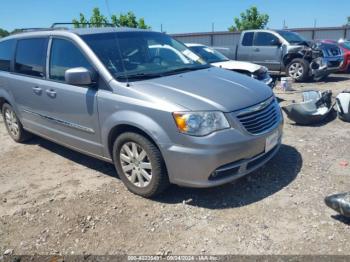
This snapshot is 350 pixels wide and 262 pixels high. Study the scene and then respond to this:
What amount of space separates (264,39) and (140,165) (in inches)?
398

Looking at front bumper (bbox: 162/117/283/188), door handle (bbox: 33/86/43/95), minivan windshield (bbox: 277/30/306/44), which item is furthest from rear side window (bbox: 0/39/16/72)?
minivan windshield (bbox: 277/30/306/44)

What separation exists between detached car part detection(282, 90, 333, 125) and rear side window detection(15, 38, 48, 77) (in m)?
4.00

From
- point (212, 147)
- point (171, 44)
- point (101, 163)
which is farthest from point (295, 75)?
point (212, 147)

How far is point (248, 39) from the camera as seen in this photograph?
1305cm

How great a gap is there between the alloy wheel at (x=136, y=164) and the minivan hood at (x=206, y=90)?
618 millimetres

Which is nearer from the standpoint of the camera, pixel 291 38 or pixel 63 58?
pixel 63 58

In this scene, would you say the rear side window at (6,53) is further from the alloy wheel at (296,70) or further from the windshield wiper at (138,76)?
the alloy wheel at (296,70)

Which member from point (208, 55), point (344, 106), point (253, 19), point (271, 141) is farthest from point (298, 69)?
point (253, 19)

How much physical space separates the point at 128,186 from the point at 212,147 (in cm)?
121

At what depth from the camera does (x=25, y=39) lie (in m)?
5.36

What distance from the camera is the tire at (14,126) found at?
234 inches

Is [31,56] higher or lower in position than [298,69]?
higher

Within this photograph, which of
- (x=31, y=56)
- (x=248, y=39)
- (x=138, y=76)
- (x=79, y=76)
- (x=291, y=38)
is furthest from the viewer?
(x=248, y=39)

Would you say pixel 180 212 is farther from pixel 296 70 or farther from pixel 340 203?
pixel 296 70
